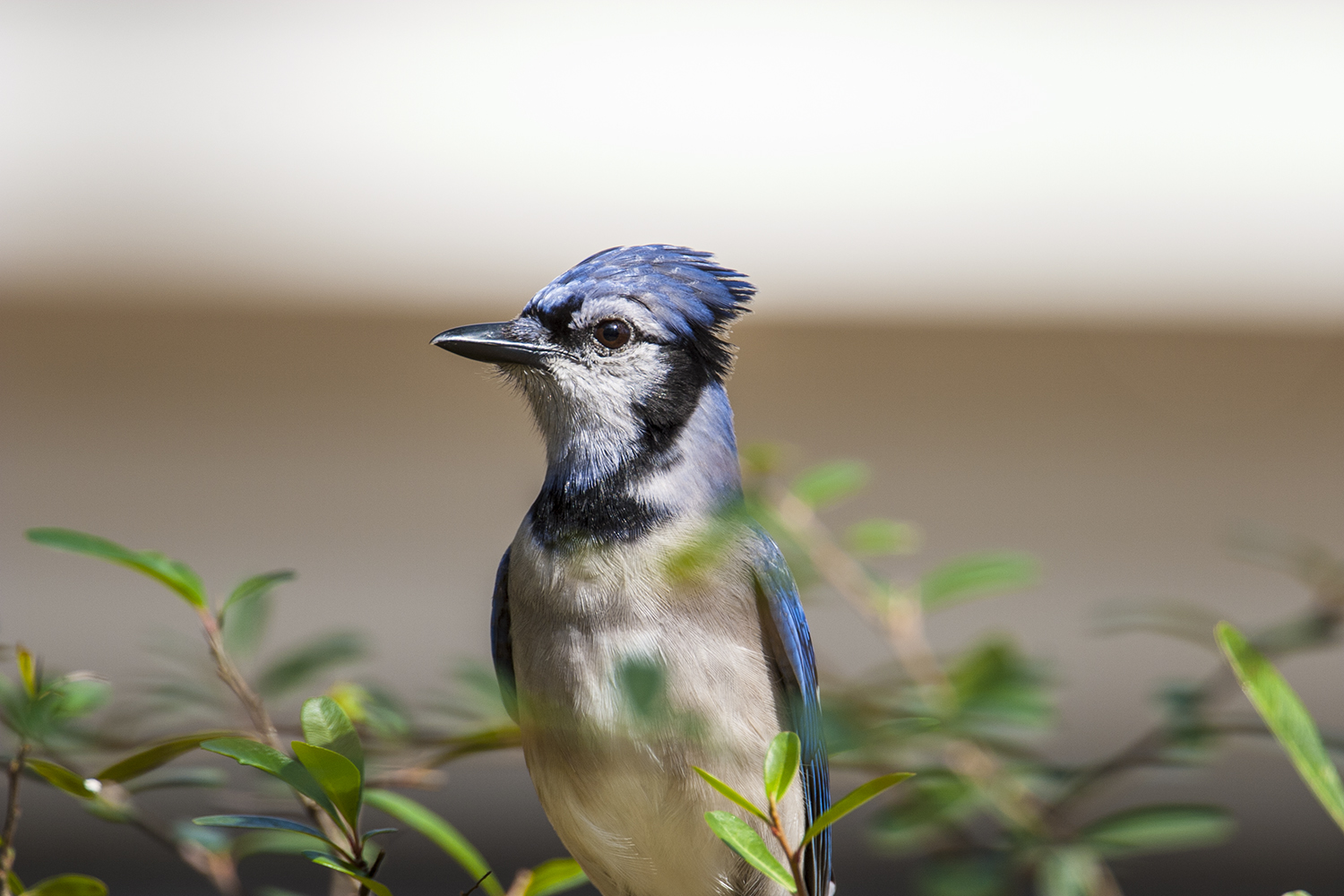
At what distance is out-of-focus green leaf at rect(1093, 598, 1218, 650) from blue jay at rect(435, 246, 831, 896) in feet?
0.78

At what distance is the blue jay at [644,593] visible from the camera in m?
0.68

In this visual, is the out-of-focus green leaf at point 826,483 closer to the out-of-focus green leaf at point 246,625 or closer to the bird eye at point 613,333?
the bird eye at point 613,333

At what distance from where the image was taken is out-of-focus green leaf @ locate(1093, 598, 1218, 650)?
2.49 ft

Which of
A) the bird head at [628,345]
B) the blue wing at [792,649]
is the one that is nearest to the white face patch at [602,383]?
the bird head at [628,345]

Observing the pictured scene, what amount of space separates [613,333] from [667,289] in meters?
0.05

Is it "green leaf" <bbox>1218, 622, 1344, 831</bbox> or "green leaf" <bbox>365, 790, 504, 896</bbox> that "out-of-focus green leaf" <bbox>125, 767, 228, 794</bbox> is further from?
"green leaf" <bbox>1218, 622, 1344, 831</bbox>

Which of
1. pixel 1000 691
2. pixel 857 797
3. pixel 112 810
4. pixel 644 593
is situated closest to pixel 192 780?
pixel 112 810

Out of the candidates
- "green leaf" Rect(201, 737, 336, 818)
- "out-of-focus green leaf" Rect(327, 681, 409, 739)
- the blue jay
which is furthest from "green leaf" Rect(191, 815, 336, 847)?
the blue jay

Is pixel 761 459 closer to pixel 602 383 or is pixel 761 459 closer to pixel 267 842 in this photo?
pixel 602 383

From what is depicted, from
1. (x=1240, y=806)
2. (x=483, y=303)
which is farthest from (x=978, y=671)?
(x=1240, y=806)

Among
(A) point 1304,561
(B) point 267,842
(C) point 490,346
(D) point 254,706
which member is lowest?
(B) point 267,842

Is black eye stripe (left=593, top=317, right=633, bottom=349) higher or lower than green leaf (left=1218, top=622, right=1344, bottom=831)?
higher

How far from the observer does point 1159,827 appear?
2.23 ft

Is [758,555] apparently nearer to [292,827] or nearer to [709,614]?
[709,614]
